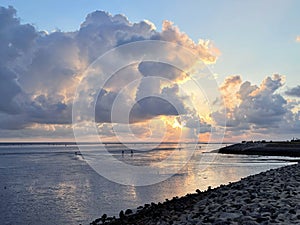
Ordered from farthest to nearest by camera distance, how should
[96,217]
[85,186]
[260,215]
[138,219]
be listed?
[85,186]
[96,217]
[138,219]
[260,215]

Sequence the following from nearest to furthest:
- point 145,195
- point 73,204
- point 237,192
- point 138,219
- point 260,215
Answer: point 260,215
point 237,192
point 138,219
point 73,204
point 145,195

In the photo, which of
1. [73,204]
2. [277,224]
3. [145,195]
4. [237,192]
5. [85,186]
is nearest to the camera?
[277,224]

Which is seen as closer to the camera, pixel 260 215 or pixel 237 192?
pixel 260 215

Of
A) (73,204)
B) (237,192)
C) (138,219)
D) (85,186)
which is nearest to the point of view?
(237,192)

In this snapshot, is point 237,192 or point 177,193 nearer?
point 237,192

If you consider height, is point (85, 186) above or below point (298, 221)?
below

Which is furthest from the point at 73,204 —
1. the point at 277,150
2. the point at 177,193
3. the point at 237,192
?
the point at 277,150

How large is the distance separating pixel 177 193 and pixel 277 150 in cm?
8142

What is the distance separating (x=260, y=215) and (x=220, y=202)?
3639mm

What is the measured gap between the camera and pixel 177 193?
3088 centimetres

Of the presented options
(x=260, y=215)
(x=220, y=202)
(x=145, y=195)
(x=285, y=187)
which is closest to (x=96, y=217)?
(x=145, y=195)

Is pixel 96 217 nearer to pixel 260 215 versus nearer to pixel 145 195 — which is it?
pixel 145 195

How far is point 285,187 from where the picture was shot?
14984 millimetres

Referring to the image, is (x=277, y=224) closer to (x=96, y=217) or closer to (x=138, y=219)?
(x=138, y=219)
